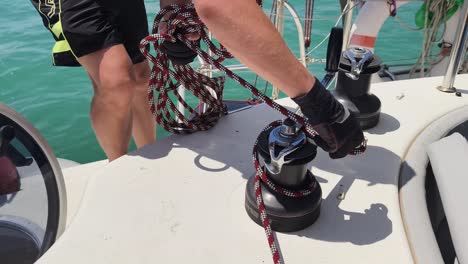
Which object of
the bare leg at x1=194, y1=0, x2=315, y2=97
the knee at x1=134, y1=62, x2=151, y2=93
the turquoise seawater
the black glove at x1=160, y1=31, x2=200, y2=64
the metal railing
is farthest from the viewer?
the turquoise seawater

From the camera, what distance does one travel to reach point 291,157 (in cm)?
90

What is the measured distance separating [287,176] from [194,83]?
1.79 ft

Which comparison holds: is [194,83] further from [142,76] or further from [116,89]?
[142,76]

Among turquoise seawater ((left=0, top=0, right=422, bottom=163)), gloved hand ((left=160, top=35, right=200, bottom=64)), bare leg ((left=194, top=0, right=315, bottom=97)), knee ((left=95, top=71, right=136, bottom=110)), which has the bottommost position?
turquoise seawater ((left=0, top=0, right=422, bottom=163))

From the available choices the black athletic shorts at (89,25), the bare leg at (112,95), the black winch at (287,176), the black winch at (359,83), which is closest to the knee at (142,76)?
the bare leg at (112,95)

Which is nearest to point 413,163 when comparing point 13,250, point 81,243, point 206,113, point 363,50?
point 363,50

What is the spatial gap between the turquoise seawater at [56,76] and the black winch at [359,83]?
1.54 m

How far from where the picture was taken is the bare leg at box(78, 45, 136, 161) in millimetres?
1512

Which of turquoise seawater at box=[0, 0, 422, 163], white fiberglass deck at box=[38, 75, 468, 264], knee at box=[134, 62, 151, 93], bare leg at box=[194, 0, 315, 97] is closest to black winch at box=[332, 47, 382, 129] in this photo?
white fiberglass deck at box=[38, 75, 468, 264]

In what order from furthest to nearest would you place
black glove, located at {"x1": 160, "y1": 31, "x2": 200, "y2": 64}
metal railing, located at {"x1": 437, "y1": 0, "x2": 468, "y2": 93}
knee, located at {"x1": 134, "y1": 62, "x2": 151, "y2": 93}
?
1. knee, located at {"x1": 134, "y1": 62, "x2": 151, "y2": 93}
2. metal railing, located at {"x1": 437, "y1": 0, "x2": 468, "y2": 93}
3. black glove, located at {"x1": 160, "y1": 31, "x2": 200, "y2": 64}

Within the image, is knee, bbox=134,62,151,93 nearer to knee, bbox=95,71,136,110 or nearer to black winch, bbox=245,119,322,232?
knee, bbox=95,71,136,110

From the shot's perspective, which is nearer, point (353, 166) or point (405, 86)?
point (353, 166)

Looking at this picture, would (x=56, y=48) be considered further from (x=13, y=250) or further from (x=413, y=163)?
(x=413, y=163)

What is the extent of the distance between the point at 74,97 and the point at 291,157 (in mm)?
3766
